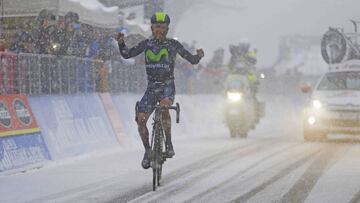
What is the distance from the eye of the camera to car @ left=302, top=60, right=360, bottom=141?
50.0ft

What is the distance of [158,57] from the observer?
345 inches

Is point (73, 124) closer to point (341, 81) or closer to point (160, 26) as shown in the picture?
point (160, 26)

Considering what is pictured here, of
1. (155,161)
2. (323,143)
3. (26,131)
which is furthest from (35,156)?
(323,143)

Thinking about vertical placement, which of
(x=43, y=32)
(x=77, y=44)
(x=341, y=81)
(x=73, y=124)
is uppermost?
(x=43, y=32)

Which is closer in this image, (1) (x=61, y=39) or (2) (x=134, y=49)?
(2) (x=134, y=49)

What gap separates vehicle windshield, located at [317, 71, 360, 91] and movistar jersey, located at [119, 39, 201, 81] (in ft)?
27.2

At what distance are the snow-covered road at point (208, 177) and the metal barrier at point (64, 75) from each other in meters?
1.62

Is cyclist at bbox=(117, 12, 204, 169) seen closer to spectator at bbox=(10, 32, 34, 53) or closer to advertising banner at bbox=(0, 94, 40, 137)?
advertising banner at bbox=(0, 94, 40, 137)

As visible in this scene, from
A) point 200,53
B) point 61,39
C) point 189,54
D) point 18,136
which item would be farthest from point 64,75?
point 200,53

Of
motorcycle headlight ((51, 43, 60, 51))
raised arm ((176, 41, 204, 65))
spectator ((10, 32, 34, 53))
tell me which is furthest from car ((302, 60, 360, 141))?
raised arm ((176, 41, 204, 65))

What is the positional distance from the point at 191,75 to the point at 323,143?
771 cm

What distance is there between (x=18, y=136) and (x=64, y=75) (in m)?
3.33

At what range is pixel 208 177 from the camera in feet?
31.5

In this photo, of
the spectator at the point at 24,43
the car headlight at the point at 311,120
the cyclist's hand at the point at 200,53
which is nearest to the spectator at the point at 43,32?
the spectator at the point at 24,43
